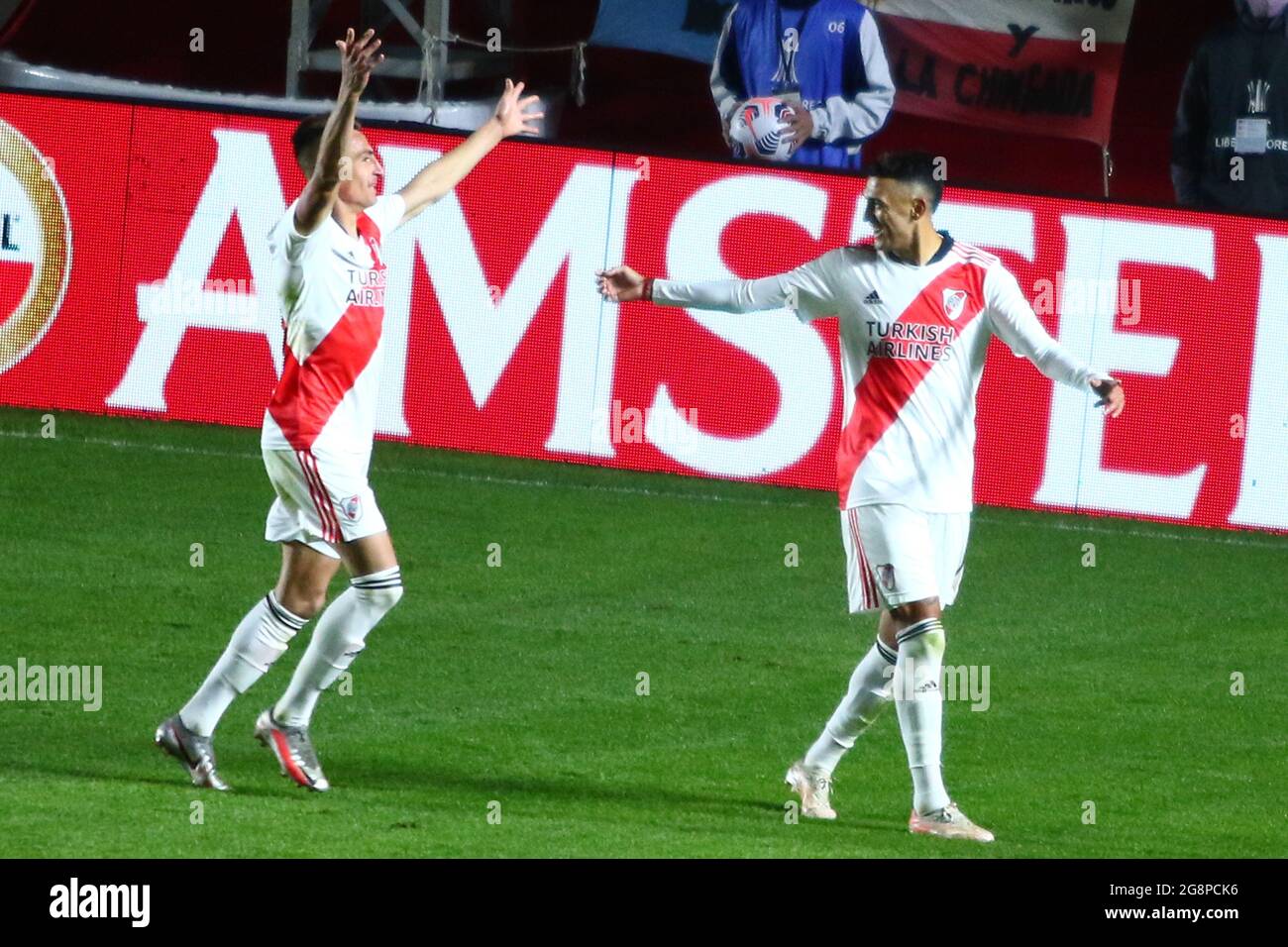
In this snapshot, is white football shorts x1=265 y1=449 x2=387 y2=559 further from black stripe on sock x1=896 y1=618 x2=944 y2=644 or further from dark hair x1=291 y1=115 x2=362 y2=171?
black stripe on sock x1=896 y1=618 x2=944 y2=644

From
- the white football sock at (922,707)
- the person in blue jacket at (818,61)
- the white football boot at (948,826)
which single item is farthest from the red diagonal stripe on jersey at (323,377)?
the person in blue jacket at (818,61)

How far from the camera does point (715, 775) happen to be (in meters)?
7.55

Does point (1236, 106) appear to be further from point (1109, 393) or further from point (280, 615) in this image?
point (280, 615)

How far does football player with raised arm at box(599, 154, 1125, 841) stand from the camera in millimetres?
6922

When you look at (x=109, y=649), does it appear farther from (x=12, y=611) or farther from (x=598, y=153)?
(x=598, y=153)

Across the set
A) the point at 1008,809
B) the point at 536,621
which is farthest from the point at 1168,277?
the point at 1008,809

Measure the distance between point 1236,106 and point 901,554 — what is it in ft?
22.8

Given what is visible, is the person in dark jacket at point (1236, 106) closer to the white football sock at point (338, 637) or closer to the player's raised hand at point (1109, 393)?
the player's raised hand at point (1109, 393)

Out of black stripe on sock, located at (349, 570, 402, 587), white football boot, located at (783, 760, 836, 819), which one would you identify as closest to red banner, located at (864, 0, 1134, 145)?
white football boot, located at (783, 760, 836, 819)

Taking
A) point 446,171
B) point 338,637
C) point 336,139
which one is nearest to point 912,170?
point 446,171

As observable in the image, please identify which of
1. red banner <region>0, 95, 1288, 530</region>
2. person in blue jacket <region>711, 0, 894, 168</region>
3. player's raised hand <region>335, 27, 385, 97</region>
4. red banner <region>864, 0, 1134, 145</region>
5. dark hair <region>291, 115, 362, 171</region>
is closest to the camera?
player's raised hand <region>335, 27, 385, 97</region>

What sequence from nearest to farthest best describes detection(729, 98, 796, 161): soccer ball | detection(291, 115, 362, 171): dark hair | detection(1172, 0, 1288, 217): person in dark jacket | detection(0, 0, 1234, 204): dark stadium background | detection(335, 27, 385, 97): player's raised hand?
1. detection(335, 27, 385, 97): player's raised hand
2. detection(291, 115, 362, 171): dark hair
3. detection(729, 98, 796, 161): soccer ball
4. detection(1172, 0, 1288, 217): person in dark jacket
5. detection(0, 0, 1234, 204): dark stadium background

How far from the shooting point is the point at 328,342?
23.4ft

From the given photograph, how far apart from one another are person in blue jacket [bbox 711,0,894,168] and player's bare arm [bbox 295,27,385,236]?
5.81 meters
